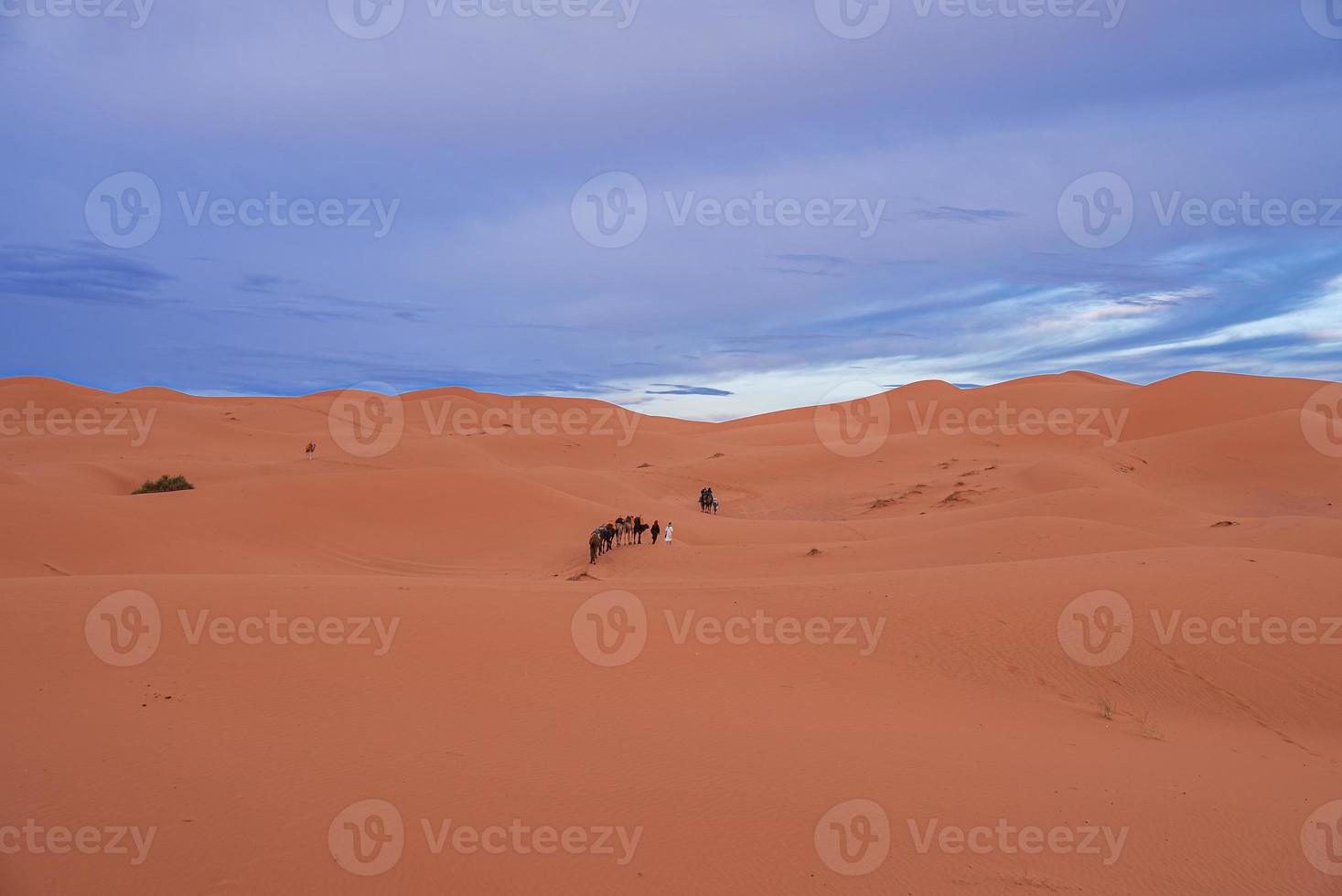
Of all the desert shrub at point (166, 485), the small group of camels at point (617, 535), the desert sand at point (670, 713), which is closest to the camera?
the desert sand at point (670, 713)

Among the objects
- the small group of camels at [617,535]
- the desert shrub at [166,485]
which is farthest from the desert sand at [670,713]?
the desert shrub at [166,485]

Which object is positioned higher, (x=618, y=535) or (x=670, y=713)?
(x=618, y=535)

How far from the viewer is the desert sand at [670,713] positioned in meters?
5.34

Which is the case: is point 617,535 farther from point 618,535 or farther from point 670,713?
point 670,713

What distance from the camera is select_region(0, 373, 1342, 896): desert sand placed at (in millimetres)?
5340

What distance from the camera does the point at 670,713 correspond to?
8039 millimetres

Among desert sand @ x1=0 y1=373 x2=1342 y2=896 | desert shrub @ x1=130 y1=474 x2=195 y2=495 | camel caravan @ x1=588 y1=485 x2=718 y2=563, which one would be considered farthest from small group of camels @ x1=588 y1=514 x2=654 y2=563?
desert shrub @ x1=130 y1=474 x2=195 y2=495

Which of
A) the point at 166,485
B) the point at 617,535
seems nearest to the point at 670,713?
the point at 617,535

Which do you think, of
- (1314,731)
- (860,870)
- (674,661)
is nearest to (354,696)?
(674,661)

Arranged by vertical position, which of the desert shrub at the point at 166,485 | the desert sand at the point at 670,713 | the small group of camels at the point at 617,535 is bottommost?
the desert sand at the point at 670,713

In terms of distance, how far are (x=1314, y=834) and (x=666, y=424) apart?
261ft

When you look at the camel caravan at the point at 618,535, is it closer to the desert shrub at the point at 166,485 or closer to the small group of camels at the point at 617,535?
the small group of camels at the point at 617,535

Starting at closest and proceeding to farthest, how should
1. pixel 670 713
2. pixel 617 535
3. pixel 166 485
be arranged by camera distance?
pixel 670 713 < pixel 617 535 < pixel 166 485

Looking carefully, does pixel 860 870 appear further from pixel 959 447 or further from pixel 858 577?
pixel 959 447
